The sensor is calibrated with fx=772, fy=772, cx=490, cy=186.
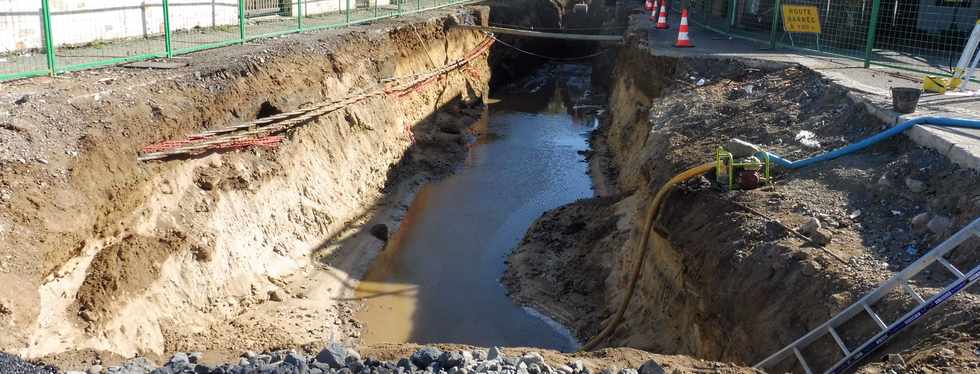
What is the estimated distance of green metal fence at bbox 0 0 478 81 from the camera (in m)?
10.7

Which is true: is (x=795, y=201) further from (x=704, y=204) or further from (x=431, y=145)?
(x=431, y=145)

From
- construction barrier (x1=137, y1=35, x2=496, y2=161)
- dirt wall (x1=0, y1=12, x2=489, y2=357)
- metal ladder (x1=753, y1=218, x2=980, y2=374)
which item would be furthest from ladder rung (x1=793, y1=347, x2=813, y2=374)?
construction barrier (x1=137, y1=35, x2=496, y2=161)

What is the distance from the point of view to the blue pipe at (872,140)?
766cm

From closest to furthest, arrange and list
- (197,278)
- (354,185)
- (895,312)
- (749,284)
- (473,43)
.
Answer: (895,312), (749,284), (197,278), (354,185), (473,43)

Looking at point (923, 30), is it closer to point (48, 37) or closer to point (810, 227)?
point (810, 227)

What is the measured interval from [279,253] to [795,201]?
6734mm

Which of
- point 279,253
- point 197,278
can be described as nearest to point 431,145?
point 279,253

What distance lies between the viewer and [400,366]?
17.7ft

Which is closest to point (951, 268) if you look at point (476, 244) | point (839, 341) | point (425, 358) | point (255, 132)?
point (839, 341)

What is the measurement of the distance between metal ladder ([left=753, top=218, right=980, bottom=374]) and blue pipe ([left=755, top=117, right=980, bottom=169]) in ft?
8.38

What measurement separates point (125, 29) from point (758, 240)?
11.2 m

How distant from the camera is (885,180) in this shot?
23.3 feet

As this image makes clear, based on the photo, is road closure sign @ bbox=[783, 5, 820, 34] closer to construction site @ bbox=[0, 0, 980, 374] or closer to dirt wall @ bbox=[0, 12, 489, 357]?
construction site @ bbox=[0, 0, 980, 374]

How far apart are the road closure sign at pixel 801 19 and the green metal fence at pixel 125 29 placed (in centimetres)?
968
